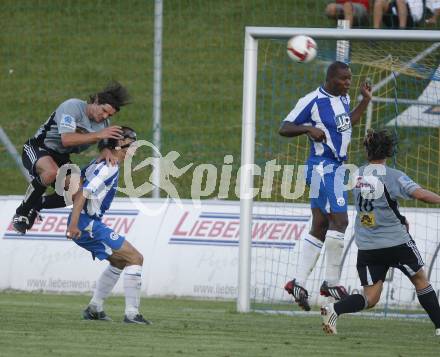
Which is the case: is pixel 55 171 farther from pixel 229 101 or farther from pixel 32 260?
pixel 229 101

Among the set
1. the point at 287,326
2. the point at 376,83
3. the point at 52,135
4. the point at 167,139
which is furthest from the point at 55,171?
the point at 167,139

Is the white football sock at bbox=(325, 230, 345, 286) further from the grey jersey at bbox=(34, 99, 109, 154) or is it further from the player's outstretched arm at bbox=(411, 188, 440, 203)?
the grey jersey at bbox=(34, 99, 109, 154)

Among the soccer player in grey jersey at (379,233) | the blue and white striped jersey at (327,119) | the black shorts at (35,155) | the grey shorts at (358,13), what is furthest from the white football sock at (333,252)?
the grey shorts at (358,13)

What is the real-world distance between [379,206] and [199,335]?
2.03 metres

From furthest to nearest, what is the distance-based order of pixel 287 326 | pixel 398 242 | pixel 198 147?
pixel 198 147, pixel 287 326, pixel 398 242

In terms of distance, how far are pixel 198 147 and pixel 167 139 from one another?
1.88ft

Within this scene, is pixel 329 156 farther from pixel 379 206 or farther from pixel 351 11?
pixel 351 11

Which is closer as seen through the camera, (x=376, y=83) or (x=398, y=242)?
(x=398, y=242)

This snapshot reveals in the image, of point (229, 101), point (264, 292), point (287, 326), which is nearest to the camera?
point (287, 326)

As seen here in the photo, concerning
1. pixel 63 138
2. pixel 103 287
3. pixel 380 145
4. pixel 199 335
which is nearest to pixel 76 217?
pixel 103 287

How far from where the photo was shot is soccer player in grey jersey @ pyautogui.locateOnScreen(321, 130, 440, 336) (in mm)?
9695

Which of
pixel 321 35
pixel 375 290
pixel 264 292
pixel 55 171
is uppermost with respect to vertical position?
pixel 321 35

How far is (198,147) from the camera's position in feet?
60.8

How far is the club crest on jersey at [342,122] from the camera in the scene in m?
11.3
